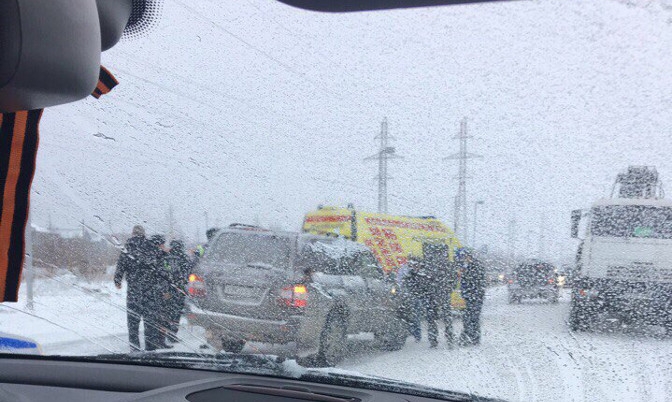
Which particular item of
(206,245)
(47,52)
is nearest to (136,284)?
(206,245)

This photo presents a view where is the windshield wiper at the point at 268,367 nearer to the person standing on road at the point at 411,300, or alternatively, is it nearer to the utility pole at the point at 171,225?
the person standing on road at the point at 411,300

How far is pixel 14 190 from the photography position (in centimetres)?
283

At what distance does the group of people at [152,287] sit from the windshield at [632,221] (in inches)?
84.8

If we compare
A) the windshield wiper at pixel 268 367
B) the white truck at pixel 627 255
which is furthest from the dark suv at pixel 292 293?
the white truck at pixel 627 255

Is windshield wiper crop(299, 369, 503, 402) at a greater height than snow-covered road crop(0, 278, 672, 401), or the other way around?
snow-covered road crop(0, 278, 672, 401)

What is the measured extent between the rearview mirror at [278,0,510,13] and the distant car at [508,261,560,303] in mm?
1194

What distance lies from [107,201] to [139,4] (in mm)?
1753

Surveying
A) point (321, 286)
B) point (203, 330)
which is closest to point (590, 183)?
point (321, 286)

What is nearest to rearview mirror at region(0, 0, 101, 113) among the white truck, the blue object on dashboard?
the white truck

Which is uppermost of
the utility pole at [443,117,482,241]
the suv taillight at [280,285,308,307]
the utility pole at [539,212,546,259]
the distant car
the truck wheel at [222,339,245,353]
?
the utility pole at [443,117,482,241]

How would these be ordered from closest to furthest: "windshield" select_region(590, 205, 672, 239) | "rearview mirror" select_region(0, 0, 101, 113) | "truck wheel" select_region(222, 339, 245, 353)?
"rearview mirror" select_region(0, 0, 101, 113), "windshield" select_region(590, 205, 672, 239), "truck wheel" select_region(222, 339, 245, 353)

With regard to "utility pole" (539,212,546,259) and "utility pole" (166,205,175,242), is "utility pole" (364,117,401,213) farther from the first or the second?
"utility pole" (166,205,175,242)

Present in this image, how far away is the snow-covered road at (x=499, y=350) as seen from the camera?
8.25ft

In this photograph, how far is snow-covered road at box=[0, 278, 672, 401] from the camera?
252cm
